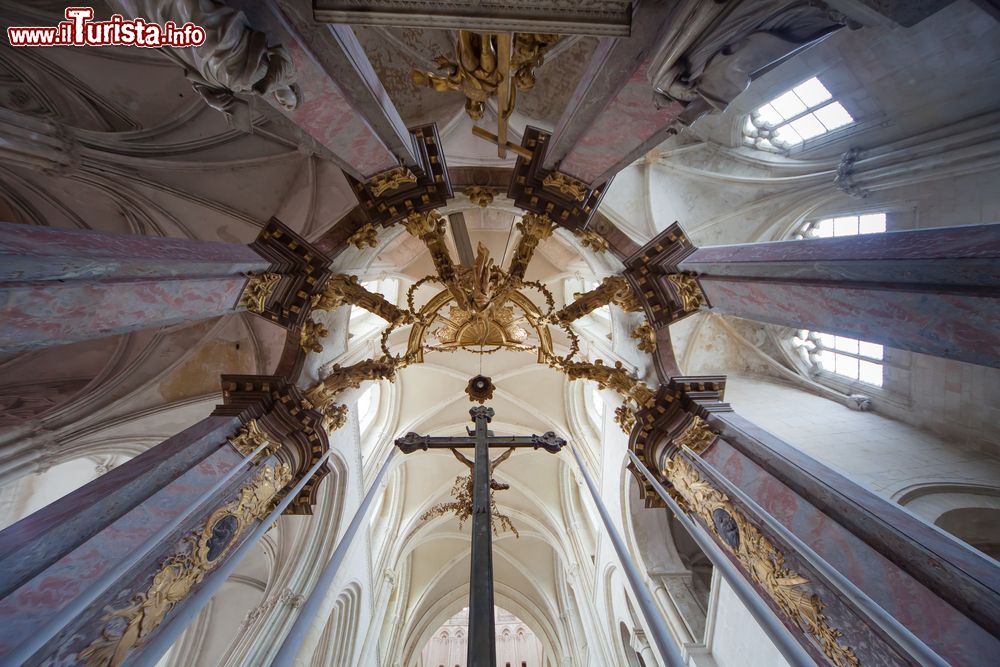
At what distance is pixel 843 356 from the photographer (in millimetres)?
9195

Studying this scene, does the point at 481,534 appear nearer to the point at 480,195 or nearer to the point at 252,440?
the point at 252,440

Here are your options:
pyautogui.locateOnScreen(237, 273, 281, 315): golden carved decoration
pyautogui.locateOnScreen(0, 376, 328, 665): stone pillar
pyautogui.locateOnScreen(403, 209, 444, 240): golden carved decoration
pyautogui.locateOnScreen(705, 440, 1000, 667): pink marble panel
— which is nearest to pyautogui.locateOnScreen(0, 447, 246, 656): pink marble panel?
pyautogui.locateOnScreen(0, 376, 328, 665): stone pillar

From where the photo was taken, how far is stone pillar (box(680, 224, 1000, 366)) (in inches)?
93.3

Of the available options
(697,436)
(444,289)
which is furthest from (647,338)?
(444,289)

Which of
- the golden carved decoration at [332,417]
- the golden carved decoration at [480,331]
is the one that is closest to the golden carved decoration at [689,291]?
the golden carved decoration at [480,331]

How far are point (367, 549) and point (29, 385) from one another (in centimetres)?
894

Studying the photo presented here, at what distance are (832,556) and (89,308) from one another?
6270 millimetres

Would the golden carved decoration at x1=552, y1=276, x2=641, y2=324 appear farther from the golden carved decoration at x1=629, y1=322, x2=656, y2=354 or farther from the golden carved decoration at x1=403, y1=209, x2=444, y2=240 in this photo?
the golden carved decoration at x1=403, y1=209, x2=444, y2=240

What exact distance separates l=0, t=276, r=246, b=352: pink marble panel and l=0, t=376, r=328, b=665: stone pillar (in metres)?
1.48

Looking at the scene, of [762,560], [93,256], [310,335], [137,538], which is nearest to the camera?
[93,256]

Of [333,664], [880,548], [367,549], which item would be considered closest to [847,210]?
[880,548]

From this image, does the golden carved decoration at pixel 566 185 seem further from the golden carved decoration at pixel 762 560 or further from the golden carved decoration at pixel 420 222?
the golden carved decoration at pixel 762 560

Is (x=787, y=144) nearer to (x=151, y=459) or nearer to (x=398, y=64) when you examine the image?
(x=398, y=64)

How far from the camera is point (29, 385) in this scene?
8914 mm
